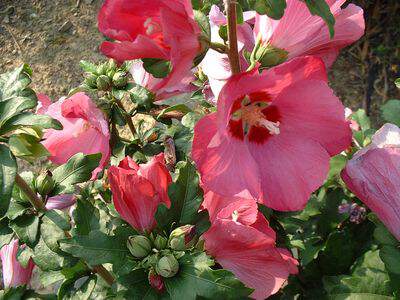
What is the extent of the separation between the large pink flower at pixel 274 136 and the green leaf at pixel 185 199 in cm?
14

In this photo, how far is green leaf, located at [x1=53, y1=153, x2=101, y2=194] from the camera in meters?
1.27

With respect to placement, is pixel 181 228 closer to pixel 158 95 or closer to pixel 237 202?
pixel 237 202

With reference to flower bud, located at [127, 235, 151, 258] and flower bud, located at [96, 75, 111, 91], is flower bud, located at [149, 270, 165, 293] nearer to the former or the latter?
flower bud, located at [127, 235, 151, 258]

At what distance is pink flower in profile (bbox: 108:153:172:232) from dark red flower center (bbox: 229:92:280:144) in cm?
18

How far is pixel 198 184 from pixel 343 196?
832 mm

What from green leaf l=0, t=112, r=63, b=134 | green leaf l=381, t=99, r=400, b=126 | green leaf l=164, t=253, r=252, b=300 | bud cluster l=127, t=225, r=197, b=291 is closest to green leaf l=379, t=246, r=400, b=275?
green leaf l=164, t=253, r=252, b=300

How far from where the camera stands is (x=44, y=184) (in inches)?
51.4

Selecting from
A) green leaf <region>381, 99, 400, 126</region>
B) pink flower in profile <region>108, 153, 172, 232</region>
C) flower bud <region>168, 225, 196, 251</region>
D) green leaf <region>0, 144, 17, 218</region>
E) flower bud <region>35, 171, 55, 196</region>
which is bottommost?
green leaf <region>381, 99, 400, 126</region>

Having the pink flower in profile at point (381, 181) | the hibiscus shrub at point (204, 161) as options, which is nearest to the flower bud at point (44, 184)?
the hibiscus shrub at point (204, 161)

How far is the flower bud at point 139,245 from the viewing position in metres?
1.10

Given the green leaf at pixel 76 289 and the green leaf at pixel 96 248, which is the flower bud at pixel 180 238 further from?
the green leaf at pixel 76 289

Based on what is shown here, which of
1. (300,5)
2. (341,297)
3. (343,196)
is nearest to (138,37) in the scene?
(300,5)

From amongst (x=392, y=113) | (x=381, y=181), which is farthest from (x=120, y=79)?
(x=392, y=113)

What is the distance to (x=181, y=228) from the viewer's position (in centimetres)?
112
